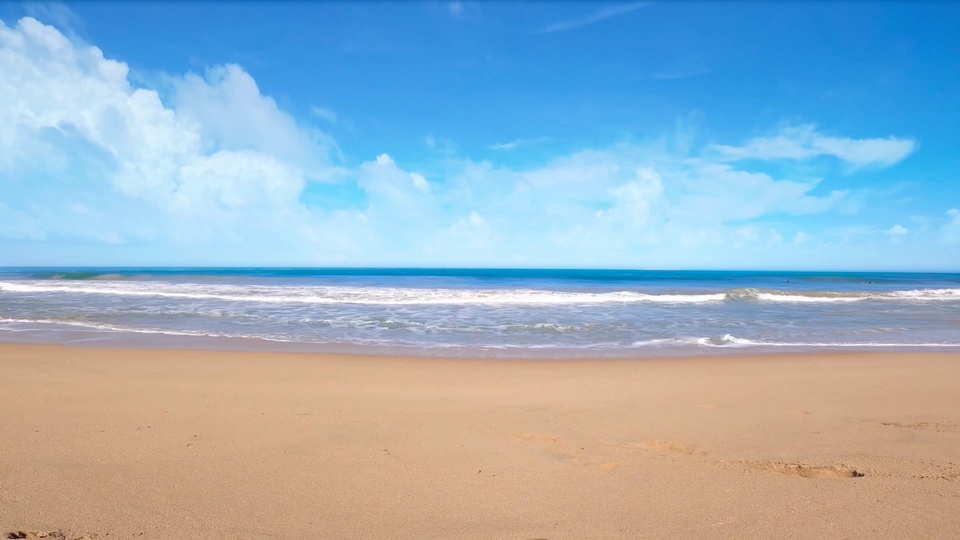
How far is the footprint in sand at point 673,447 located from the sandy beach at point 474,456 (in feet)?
0.10

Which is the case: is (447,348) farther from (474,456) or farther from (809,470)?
(809,470)

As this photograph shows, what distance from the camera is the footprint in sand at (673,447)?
14.9 feet

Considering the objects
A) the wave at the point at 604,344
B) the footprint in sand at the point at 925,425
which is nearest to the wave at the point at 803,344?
the wave at the point at 604,344

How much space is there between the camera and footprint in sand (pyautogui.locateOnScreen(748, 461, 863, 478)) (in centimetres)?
401

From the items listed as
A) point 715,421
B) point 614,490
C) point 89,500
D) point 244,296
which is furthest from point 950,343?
point 244,296

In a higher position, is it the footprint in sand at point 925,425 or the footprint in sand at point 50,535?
the footprint in sand at point 50,535

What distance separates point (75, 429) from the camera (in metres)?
4.86

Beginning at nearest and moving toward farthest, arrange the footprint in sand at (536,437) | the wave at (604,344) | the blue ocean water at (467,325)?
the footprint in sand at (536,437) < the wave at (604,344) < the blue ocean water at (467,325)

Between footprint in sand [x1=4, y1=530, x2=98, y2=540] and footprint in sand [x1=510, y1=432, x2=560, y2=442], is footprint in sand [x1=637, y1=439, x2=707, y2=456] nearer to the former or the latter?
footprint in sand [x1=510, y1=432, x2=560, y2=442]

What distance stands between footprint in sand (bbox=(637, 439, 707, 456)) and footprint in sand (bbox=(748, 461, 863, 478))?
1.59 ft

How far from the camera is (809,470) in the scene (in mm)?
4113

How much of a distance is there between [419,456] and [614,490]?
1.71 metres

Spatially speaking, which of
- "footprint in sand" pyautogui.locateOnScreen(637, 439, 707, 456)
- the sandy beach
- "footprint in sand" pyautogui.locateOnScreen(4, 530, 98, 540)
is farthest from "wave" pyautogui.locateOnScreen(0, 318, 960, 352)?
"footprint in sand" pyautogui.locateOnScreen(4, 530, 98, 540)

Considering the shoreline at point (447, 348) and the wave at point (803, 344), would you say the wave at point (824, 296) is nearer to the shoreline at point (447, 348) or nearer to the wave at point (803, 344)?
the wave at point (803, 344)
